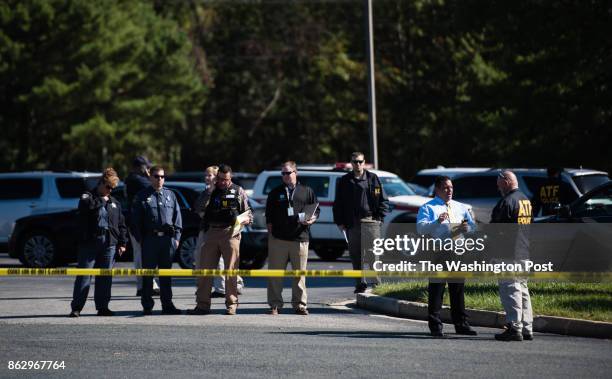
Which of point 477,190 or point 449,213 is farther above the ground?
point 477,190

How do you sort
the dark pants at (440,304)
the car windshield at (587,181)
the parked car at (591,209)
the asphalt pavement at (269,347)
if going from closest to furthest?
the asphalt pavement at (269,347) < the dark pants at (440,304) < the parked car at (591,209) < the car windshield at (587,181)

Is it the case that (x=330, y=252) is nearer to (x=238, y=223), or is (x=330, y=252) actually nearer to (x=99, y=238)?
(x=238, y=223)

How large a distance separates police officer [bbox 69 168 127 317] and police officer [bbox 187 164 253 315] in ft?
3.64

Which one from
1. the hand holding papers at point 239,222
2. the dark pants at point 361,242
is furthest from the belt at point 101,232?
the dark pants at point 361,242

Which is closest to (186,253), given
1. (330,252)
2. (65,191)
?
(65,191)

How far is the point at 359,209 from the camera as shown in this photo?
16.2 meters

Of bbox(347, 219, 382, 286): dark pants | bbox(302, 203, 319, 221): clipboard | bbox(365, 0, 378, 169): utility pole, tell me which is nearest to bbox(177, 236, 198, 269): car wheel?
bbox(347, 219, 382, 286): dark pants

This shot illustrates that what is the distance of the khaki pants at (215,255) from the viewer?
14.0 meters

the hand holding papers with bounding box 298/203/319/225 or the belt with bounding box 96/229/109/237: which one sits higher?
the hand holding papers with bounding box 298/203/319/225

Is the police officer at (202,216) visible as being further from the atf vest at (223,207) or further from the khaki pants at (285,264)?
the khaki pants at (285,264)

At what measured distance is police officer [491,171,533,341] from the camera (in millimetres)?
11531

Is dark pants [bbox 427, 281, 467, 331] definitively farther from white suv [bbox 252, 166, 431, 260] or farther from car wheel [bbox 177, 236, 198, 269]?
white suv [bbox 252, 166, 431, 260]

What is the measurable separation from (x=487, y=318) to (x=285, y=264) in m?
2.72

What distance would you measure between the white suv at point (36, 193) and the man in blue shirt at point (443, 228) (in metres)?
12.5
